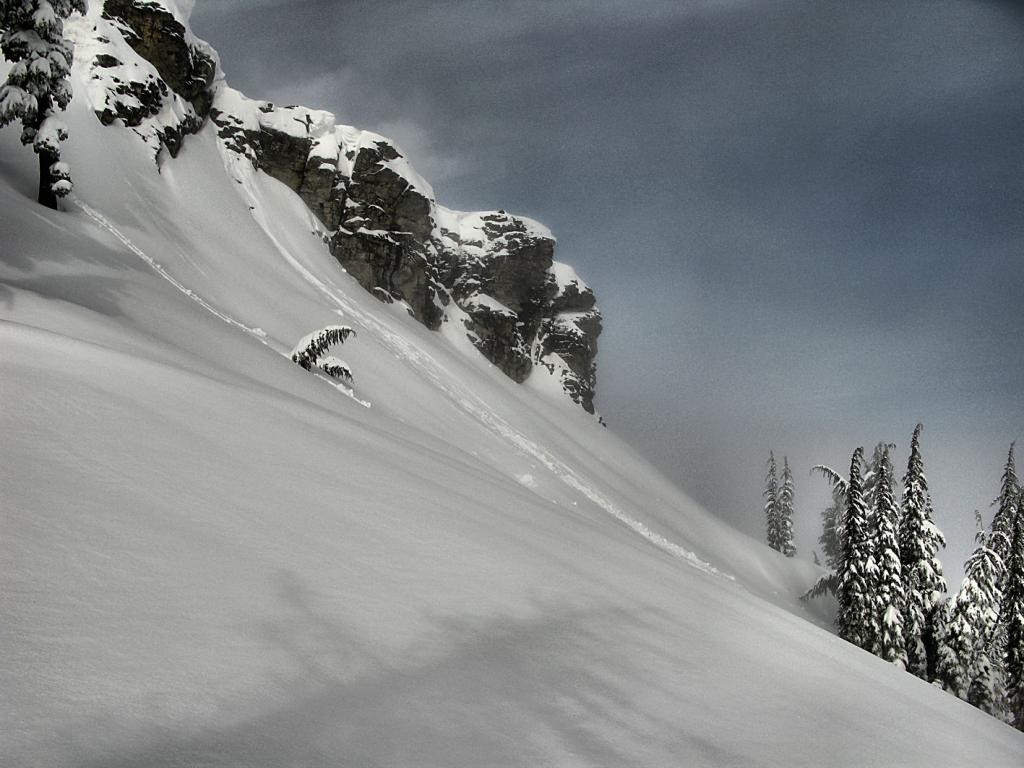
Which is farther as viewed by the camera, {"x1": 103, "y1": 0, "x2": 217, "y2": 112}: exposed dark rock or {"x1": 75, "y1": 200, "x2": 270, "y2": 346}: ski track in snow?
{"x1": 103, "y1": 0, "x2": 217, "y2": 112}: exposed dark rock

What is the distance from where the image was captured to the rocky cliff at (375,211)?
39.7 metres

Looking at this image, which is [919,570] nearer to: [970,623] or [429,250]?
[970,623]

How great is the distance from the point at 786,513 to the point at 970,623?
3609 cm

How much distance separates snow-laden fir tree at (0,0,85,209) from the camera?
15.6m

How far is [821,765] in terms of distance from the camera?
2.72 m

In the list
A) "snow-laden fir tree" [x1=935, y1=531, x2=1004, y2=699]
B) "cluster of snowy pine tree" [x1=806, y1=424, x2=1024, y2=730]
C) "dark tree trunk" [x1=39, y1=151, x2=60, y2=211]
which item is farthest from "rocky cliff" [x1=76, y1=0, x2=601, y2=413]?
"snow-laden fir tree" [x1=935, y1=531, x2=1004, y2=699]

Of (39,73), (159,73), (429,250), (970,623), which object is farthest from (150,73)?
(970,623)

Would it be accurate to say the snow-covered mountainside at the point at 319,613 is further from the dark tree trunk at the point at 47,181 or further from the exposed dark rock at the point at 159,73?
the exposed dark rock at the point at 159,73

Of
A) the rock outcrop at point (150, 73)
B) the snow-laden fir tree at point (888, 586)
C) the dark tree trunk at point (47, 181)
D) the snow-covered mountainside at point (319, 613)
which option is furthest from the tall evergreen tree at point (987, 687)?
the rock outcrop at point (150, 73)

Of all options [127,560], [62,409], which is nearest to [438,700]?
[127,560]

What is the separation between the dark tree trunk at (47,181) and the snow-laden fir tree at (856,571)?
27.0 metres

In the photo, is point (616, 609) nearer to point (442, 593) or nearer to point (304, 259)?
point (442, 593)

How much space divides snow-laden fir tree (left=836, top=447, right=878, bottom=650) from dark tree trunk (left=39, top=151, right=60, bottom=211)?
2703 cm

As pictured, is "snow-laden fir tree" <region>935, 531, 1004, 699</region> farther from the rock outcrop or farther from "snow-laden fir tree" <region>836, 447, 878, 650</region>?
the rock outcrop
